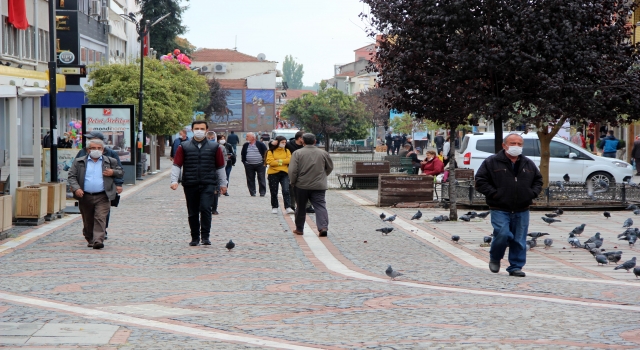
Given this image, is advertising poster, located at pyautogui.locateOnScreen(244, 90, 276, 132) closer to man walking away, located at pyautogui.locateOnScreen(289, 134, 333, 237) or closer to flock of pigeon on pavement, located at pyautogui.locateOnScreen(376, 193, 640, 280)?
flock of pigeon on pavement, located at pyautogui.locateOnScreen(376, 193, 640, 280)

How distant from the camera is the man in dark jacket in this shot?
10.9m

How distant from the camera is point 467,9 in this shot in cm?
1886

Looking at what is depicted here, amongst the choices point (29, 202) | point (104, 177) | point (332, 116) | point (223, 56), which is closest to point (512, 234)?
point (104, 177)

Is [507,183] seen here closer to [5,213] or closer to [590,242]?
[590,242]

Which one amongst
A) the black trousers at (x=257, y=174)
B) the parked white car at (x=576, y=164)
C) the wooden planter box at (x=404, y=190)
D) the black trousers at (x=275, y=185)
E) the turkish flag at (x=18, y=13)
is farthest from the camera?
the turkish flag at (x=18, y=13)

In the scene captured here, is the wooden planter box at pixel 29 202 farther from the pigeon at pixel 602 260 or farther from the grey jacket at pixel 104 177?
the pigeon at pixel 602 260

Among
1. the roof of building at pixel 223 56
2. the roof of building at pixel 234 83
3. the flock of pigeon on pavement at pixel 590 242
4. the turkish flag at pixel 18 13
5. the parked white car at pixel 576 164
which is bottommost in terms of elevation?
the flock of pigeon on pavement at pixel 590 242

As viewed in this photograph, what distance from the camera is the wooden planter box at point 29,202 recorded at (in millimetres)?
17188

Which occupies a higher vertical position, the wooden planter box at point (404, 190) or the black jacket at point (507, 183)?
the black jacket at point (507, 183)

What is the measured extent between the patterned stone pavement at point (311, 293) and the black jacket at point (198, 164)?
93 centimetres

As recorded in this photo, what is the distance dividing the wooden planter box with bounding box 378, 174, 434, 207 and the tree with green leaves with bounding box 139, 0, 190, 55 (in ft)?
172

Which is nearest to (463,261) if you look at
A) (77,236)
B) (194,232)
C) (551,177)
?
(194,232)

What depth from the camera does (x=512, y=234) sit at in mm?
11141

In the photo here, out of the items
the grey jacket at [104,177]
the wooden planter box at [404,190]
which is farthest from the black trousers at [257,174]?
the grey jacket at [104,177]
